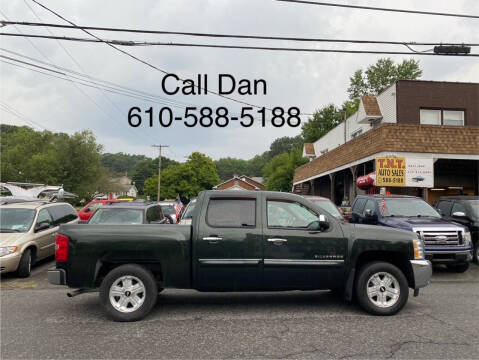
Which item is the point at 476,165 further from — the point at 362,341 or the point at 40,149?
the point at 40,149

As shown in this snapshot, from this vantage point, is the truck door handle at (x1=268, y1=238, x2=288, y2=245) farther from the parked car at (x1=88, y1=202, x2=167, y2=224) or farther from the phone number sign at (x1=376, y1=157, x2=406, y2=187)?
the phone number sign at (x1=376, y1=157, x2=406, y2=187)

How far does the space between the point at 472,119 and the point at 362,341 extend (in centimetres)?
1975

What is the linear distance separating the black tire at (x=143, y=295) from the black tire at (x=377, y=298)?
10.00 ft

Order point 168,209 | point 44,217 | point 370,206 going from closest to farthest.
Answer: point 44,217
point 370,206
point 168,209

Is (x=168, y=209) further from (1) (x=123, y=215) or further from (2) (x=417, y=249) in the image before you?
(2) (x=417, y=249)

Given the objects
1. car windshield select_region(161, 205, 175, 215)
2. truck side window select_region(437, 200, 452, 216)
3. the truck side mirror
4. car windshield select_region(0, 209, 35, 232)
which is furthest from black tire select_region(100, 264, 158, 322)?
car windshield select_region(161, 205, 175, 215)

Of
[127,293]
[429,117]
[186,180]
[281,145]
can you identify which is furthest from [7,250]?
[281,145]

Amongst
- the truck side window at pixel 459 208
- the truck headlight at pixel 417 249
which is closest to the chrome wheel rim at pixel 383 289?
the truck headlight at pixel 417 249

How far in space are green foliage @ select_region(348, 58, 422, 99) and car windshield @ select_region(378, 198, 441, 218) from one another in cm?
3969

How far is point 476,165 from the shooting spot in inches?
794

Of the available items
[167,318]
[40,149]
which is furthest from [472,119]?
[40,149]

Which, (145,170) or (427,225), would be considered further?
(145,170)

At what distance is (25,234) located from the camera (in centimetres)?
884

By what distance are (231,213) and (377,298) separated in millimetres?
2541
